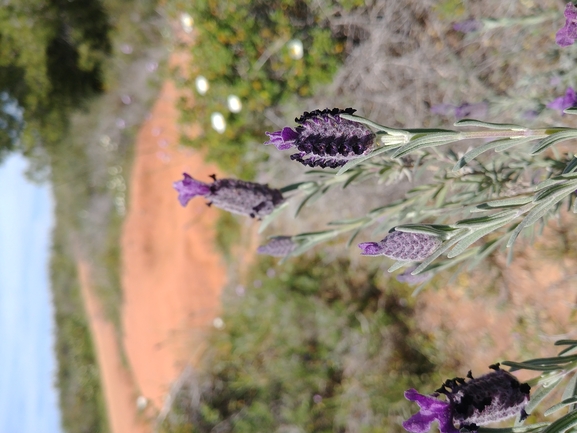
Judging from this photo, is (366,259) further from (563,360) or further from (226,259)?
(563,360)

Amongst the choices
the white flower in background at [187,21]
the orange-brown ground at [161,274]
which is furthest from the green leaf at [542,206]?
the orange-brown ground at [161,274]

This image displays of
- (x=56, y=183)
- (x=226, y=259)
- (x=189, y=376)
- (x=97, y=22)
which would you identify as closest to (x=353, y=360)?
(x=189, y=376)

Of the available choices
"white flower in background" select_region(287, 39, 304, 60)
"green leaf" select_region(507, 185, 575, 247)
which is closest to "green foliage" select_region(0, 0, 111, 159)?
"white flower in background" select_region(287, 39, 304, 60)

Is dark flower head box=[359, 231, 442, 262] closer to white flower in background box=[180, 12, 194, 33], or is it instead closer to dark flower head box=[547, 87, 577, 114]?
dark flower head box=[547, 87, 577, 114]

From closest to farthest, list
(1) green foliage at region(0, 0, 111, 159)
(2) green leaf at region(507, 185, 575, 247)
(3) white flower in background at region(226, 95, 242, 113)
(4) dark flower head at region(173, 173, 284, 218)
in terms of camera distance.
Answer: (2) green leaf at region(507, 185, 575, 247) < (4) dark flower head at region(173, 173, 284, 218) < (3) white flower in background at region(226, 95, 242, 113) < (1) green foliage at region(0, 0, 111, 159)

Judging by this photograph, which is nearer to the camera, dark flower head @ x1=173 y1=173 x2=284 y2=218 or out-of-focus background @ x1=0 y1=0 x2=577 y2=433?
dark flower head @ x1=173 y1=173 x2=284 y2=218

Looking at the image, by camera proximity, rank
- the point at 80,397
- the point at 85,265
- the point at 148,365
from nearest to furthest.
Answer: the point at 148,365 < the point at 85,265 < the point at 80,397

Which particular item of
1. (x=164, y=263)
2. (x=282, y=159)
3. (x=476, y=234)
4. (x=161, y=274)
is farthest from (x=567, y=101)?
(x=161, y=274)

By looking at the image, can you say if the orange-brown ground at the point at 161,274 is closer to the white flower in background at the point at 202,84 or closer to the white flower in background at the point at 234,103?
the white flower in background at the point at 202,84
